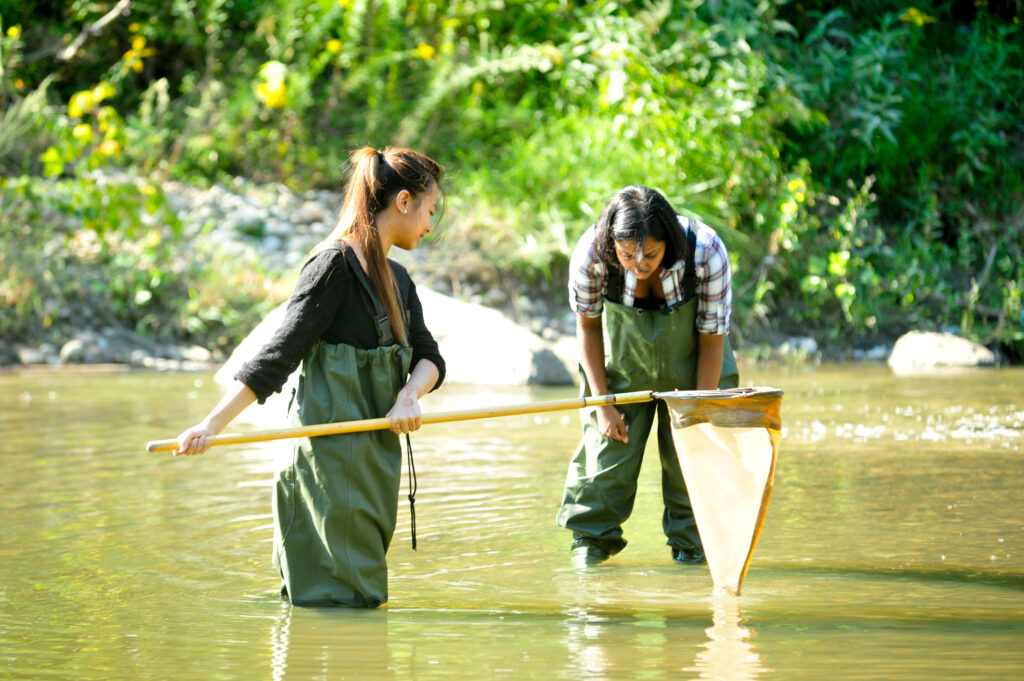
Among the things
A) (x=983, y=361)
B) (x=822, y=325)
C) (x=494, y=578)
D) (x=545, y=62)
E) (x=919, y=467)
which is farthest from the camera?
(x=545, y=62)

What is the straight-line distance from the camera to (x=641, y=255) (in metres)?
3.57

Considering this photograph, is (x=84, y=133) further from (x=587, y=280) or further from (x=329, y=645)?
(x=329, y=645)

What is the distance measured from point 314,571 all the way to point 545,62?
29.8 feet

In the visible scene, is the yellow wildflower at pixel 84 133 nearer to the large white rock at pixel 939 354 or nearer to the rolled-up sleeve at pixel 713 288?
the large white rock at pixel 939 354

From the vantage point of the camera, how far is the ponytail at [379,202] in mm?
3307

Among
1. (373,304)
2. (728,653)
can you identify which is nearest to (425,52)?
(373,304)

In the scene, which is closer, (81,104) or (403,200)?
(403,200)

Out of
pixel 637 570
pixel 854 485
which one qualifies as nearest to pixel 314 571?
pixel 637 570

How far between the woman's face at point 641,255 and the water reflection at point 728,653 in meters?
0.95

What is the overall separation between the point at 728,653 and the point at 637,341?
1163 mm

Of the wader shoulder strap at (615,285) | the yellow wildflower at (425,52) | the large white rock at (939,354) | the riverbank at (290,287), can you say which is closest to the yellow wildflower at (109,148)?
the riverbank at (290,287)

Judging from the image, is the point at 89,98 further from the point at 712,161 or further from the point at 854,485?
the point at 854,485

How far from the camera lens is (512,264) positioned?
36.0 ft

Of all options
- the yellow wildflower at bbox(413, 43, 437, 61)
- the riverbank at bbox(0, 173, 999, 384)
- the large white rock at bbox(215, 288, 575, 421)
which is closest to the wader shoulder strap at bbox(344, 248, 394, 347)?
the large white rock at bbox(215, 288, 575, 421)
